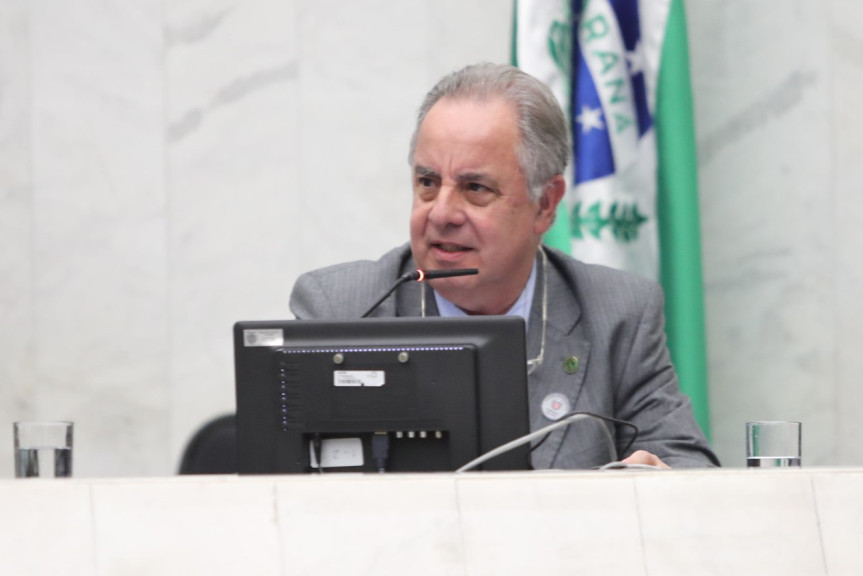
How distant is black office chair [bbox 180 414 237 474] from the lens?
112 inches

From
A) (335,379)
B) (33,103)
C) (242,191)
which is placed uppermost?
(33,103)

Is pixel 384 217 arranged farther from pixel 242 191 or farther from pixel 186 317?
pixel 186 317

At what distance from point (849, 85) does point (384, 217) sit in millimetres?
1436

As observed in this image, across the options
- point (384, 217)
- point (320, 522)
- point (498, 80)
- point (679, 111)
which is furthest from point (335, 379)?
point (384, 217)

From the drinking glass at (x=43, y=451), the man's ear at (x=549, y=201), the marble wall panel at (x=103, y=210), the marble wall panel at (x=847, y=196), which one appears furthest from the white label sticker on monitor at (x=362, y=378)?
the marble wall panel at (x=847, y=196)

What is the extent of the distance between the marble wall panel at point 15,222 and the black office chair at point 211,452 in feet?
3.82

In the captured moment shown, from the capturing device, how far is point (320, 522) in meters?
1.26

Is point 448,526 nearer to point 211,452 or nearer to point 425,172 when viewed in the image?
point 425,172

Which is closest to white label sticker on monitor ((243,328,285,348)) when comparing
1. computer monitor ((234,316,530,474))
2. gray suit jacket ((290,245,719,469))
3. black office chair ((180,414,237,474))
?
computer monitor ((234,316,530,474))

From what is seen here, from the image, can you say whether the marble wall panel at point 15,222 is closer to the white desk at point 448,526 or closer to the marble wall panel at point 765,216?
the marble wall panel at point 765,216

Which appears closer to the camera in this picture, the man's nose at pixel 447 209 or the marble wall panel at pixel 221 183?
the man's nose at pixel 447 209

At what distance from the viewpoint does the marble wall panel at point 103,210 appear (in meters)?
3.84

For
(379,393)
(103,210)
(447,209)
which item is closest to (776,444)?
(379,393)

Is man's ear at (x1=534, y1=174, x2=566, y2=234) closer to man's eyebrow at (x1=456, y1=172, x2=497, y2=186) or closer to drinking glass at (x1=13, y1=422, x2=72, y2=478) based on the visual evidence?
man's eyebrow at (x1=456, y1=172, x2=497, y2=186)
